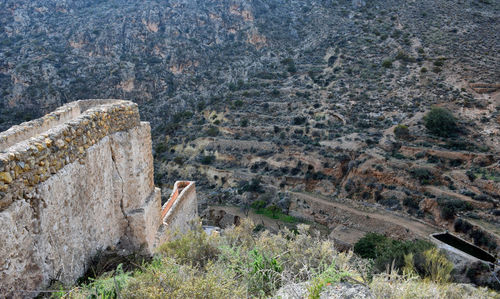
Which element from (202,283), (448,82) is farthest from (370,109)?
(202,283)

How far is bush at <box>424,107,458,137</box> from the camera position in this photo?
67.3 ft

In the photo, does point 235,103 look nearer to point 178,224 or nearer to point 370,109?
point 370,109

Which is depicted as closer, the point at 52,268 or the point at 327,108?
the point at 52,268

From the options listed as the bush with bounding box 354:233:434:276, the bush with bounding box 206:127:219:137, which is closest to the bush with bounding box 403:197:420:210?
the bush with bounding box 354:233:434:276

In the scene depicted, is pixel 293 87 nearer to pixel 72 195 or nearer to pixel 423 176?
pixel 423 176

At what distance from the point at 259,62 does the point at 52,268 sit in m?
32.0

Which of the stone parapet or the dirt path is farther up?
the stone parapet

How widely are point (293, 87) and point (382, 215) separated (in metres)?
14.3

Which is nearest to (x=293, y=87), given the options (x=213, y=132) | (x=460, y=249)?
(x=213, y=132)

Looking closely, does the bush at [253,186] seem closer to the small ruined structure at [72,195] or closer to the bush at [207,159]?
the bush at [207,159]

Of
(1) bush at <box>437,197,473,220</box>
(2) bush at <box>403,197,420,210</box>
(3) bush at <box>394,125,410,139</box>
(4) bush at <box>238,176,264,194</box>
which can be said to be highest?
(3) bush at <box>394,125,410,139</box>

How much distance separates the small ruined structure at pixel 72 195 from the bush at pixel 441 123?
1910 cm

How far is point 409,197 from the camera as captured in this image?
18234mm

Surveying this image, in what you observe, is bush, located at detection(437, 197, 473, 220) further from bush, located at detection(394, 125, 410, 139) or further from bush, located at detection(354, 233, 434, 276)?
bush, located at detection(394, 125, 410, 139)
